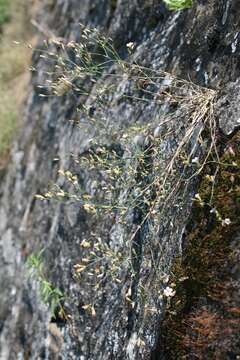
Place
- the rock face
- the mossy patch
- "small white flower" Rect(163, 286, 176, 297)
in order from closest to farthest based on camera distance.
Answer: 1. the mossy patch
2. "small white flower" Rect(163, 286, 176, 297)
3. the rock face

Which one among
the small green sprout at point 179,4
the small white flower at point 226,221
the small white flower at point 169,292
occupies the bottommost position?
the small white flower at point 169,292

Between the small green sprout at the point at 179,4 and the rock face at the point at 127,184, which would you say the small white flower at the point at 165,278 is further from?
the small green sprout at the point at 179,4

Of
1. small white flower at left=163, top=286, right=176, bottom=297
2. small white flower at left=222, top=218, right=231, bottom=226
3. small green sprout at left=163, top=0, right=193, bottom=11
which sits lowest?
small white flower at left=163, top=286, right=176, bottom=297

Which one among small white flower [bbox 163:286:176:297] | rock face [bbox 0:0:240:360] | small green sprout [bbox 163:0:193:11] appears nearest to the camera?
small white flower [bbox 163:286:176:297]

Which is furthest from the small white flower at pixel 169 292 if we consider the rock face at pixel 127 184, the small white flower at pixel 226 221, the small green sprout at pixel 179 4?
the small green sprout at pixel 179 4

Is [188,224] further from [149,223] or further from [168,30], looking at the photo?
[168,30]

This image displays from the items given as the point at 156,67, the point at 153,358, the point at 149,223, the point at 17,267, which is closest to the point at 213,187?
the point at 149,223

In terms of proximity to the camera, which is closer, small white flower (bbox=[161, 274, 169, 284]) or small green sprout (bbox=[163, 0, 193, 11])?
small white flower (bbox=[161, 274, 169, 284])

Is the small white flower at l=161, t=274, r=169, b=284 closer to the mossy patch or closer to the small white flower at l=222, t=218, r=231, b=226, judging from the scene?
the mossy patch

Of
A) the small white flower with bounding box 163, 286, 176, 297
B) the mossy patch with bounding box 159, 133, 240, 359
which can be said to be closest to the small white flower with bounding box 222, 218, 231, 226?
the mossy patch with bounding box 159, 133, 240, 359
